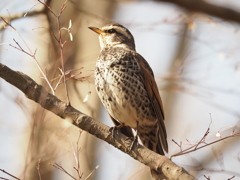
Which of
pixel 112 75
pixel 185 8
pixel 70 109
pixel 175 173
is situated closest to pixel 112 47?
pixel 112 75

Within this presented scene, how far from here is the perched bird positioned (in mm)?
5074

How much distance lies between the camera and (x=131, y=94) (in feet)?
16.8

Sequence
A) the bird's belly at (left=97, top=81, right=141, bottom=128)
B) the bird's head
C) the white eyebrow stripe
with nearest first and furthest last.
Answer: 1. the bird's belly at (left=97, top=81, right=141, bottom=128)
2. the bird's head
3. the white eyebrow stripe

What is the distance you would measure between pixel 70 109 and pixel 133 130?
5.73 ft

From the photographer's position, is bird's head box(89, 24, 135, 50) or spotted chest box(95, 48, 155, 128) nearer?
spotted chest box(95, 48, 155, 128)

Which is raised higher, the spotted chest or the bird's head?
the bird's head

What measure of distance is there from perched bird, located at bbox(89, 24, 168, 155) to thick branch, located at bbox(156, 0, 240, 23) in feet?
9.30

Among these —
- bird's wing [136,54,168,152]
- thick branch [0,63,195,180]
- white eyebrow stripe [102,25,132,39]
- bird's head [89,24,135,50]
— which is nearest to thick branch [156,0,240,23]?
→ thick branch [0,63,195,180]

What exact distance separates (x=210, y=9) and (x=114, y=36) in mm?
3799

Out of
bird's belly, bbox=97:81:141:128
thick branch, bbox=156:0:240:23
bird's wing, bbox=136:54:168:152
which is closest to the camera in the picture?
thick branch, bbox=156:0:240:23

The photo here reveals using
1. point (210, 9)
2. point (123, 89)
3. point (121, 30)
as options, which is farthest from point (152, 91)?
point (210, 9)

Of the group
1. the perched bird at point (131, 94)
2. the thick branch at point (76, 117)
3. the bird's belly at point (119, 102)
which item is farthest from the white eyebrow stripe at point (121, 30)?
the thick branch at point (76, 117)

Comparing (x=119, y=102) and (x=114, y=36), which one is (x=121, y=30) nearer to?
(x=114, y=36)

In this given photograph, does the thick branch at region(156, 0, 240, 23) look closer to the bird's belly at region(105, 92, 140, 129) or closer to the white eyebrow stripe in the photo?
the bird's belly at region(105, 92, 140, 129)
